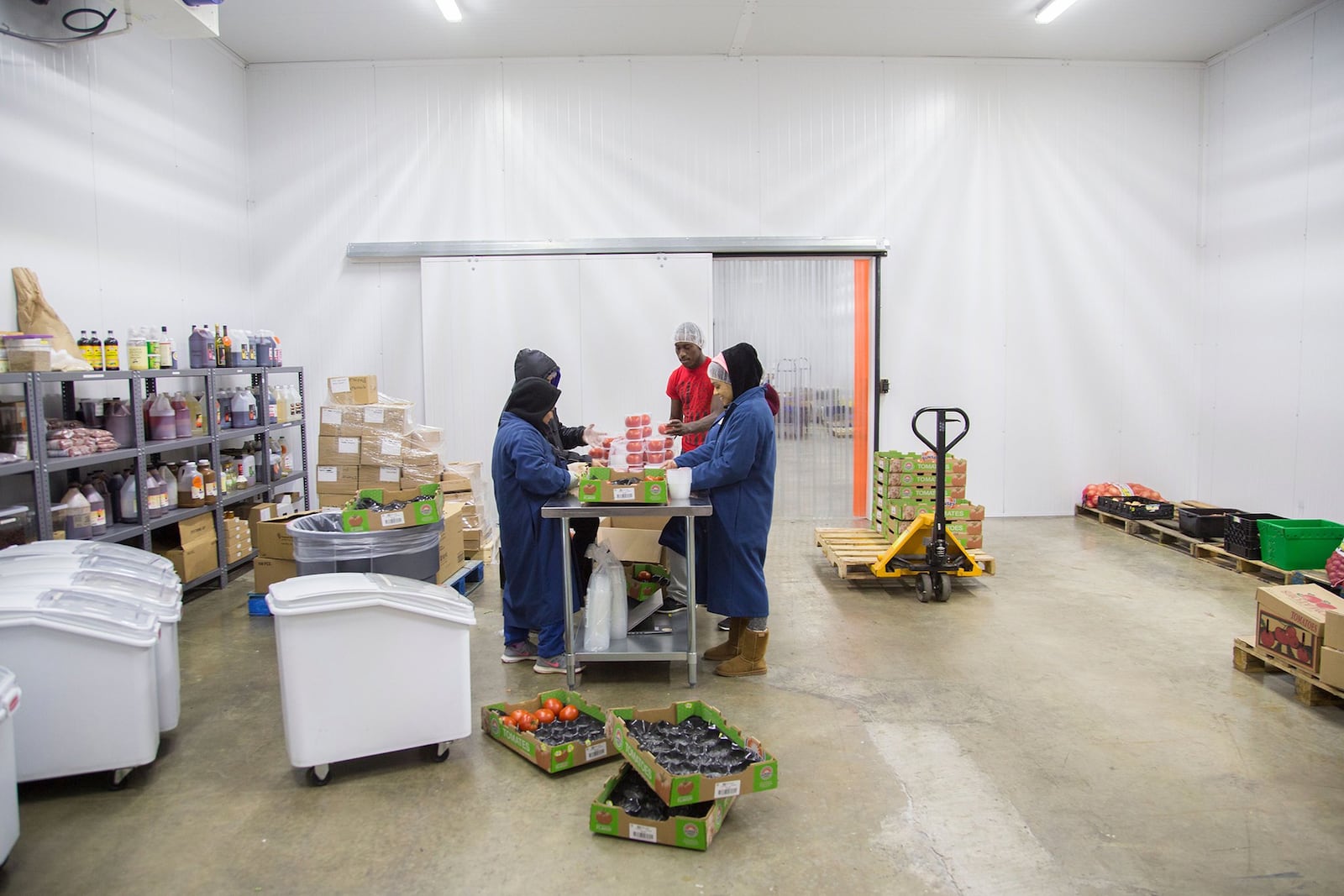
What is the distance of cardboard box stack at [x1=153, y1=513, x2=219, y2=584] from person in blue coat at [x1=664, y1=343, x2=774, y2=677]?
11.3 ft

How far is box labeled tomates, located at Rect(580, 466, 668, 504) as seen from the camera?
11.8ft

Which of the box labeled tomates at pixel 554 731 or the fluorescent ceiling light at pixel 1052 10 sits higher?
the fluorescent ceiling light at pixel 1052 10

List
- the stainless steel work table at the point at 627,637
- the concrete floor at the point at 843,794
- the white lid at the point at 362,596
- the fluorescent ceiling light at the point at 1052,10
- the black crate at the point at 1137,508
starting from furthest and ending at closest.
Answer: the black crate at the point at 1137,508, the fluorescent ceiling light at the point at 1052,10, the stainless steel work table at the point at 627,637, the white lid at the point at 362,596, the concrete floor at the point at 843,794

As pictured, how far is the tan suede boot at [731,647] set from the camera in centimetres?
401

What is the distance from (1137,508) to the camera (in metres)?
6.95

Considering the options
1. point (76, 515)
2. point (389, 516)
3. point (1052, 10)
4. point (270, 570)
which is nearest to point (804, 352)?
point (1052, 10)

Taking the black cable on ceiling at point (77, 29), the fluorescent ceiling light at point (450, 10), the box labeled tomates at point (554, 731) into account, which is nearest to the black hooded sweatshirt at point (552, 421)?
the box labeled tomates at point (554, 731)

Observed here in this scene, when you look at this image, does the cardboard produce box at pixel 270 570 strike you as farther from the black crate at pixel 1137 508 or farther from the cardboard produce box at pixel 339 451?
the black crate at pixel 1137 508

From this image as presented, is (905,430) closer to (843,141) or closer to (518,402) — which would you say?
(843,141)

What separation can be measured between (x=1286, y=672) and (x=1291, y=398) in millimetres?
3882

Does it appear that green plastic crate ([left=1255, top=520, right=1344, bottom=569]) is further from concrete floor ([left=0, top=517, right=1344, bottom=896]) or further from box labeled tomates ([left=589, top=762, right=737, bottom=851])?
box labeled tomates ([left=589, top=762, right=737, bottom=851])

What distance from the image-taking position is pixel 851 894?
2291 mm

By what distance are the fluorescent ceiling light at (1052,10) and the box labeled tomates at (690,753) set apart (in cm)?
558

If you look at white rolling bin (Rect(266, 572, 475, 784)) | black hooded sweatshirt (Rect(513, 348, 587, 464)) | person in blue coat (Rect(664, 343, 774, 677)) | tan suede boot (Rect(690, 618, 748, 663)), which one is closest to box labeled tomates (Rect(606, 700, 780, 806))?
white rolling bin (Rect(266, 572, 475, 784))
